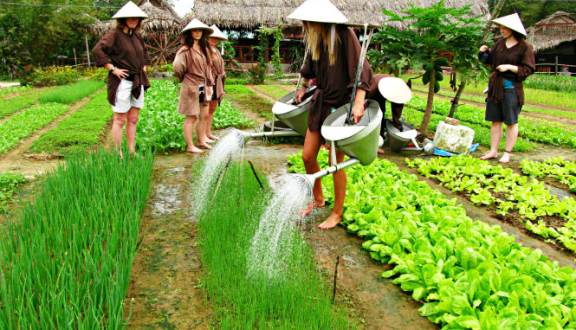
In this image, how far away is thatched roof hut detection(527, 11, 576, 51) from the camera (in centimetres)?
2358

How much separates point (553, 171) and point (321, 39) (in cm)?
360

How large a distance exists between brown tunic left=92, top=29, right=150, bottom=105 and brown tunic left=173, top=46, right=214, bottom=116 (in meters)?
0.79

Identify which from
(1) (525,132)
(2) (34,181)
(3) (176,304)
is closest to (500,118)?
(1) (525,132)

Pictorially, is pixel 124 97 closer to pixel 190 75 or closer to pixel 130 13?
pixel 130 13

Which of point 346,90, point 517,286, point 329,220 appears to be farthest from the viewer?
point 329,220

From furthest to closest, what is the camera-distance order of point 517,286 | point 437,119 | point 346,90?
1. point 437,119
2. point 346,90
3. point 517,286

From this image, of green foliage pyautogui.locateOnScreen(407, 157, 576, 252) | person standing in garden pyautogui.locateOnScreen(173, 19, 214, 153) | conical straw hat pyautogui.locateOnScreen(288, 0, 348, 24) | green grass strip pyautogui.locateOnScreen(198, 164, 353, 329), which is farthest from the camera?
person standing in garden pyautogui.locateOnScreen(173, 19, 214, 153)

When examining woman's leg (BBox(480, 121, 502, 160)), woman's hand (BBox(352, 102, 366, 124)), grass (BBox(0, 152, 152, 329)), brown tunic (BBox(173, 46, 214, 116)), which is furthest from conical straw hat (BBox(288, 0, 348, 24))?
woman's leg (BBox(480, 121, 502, 160))

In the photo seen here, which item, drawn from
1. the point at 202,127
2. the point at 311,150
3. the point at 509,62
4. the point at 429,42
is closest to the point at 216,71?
the point at 202,127

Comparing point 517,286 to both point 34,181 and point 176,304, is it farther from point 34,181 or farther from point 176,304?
point 34,181

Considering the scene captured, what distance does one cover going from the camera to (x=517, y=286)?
8.05ft

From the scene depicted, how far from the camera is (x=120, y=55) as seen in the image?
4680 mm

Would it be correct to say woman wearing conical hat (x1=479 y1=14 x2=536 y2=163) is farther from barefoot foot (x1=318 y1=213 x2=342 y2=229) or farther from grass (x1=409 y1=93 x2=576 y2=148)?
barefoot foot (x1=318 y1=213 x2=342 y2=229)

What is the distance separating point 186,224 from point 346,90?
1.61m
